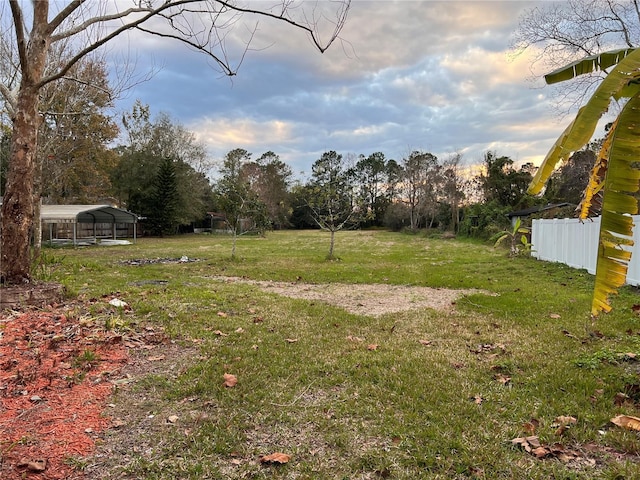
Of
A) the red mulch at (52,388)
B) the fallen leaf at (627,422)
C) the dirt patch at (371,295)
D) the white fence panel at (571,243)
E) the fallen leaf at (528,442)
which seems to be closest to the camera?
the red mulch at (52,388)

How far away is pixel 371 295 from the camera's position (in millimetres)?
8609

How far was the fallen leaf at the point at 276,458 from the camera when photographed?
2.39 m

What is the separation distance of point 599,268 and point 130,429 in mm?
3573

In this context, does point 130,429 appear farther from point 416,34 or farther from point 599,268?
point 416,34

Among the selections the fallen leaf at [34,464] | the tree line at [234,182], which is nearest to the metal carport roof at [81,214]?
the tree line at [234,182]

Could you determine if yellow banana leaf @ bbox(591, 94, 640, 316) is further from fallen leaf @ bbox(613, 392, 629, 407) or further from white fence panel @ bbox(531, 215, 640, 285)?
white fence panel @ bbox(531, 215, 640, 285)

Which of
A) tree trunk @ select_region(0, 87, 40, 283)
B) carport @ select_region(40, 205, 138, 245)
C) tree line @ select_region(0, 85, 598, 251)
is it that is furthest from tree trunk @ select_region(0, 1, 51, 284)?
carport @ select_region(40, 205, 138, 245)

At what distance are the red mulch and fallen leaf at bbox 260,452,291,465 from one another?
3.58ft

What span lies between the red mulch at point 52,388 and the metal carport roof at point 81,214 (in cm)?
2046

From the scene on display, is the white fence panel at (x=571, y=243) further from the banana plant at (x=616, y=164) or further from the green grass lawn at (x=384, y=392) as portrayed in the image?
the banana plant at (x=616, y=164)

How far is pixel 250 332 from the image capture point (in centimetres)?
532

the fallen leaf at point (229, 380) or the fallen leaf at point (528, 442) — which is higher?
the fallen leaf at point (528, 442)

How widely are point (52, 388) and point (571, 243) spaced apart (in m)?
13.4

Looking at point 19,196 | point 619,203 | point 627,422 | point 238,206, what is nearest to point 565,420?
point 627,422
